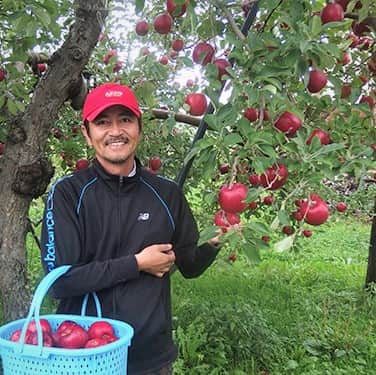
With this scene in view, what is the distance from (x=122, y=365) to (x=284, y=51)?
33.7 inches

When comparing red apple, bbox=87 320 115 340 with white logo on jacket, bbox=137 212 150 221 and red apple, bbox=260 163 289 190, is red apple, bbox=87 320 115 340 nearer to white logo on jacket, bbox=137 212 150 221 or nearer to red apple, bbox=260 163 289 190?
white logo on jacket, bbox=137 212 150 221

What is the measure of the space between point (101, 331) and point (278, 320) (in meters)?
2.86

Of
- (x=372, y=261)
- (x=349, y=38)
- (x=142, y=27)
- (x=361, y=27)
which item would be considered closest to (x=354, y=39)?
(x=349, y=38)

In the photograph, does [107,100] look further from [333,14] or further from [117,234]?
[333,14]

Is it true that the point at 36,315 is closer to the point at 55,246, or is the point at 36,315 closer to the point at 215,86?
the point at 55,246

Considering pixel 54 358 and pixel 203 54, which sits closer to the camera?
pixel 54 358

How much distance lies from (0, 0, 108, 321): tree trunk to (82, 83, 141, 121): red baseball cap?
34.4 inches

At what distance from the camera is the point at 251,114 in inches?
58.6

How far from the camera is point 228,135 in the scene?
1.35m

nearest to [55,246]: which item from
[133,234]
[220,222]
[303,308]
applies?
[133,234]

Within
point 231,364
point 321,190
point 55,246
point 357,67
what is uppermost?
point 357,67

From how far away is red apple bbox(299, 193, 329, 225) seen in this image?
1393 mm

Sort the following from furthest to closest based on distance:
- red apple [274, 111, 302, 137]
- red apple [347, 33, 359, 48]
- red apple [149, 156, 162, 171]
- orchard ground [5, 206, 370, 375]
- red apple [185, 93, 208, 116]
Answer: orchard ground [5, 206, 370, 375] → red apple [149, 156, 162, 171] → red apple [347, 33, 359, 48] → red apple [185, 93, 208, 116] → red apple [274, 111, 302, 137]

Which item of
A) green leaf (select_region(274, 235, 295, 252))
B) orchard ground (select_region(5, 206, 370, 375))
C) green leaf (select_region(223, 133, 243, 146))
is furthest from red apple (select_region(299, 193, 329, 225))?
orchard ground (select_region(5, 206, 370, 375))
